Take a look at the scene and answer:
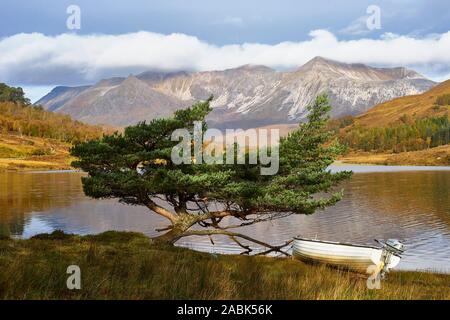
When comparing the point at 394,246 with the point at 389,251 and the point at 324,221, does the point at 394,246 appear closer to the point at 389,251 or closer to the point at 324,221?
the point at 389,251

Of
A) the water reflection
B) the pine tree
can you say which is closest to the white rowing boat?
the pine tree

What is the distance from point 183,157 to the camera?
83.4 feet

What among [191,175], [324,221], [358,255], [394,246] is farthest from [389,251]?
[324,221]

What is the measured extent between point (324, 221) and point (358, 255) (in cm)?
3930

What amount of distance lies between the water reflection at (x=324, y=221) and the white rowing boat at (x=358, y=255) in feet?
47.9

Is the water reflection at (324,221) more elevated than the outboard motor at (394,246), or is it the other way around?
the outboard motor at (394,246)

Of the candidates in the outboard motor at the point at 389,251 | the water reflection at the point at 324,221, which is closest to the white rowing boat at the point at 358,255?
the outboard motor at the point at 389,251

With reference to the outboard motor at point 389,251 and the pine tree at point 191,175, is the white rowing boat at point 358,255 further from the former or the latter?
the pine tree at point 191,175

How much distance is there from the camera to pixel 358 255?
23578 millimetres

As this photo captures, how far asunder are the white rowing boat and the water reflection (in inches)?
575

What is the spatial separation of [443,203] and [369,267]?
58997 millimetres

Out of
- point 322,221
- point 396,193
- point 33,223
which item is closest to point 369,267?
point 322,221

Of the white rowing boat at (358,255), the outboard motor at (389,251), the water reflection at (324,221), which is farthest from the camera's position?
the water reflection at (324,221)

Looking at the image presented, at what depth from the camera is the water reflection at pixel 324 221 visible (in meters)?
46.7
